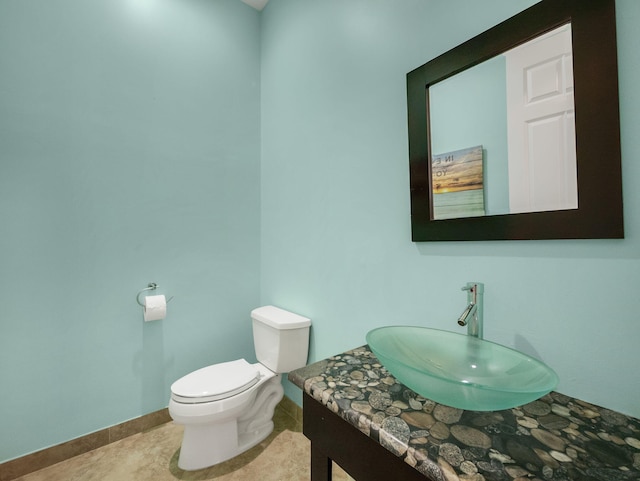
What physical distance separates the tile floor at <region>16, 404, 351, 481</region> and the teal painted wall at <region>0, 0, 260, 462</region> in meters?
0.15

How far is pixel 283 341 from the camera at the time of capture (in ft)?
5.28

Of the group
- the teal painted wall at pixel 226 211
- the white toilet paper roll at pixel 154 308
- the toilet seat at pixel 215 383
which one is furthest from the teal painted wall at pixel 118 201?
the toilet seat at pixel 215 383

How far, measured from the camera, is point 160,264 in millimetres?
1756

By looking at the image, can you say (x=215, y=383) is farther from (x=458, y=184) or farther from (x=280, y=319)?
(x=458, y=184)

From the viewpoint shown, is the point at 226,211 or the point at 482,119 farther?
the point at 226,211

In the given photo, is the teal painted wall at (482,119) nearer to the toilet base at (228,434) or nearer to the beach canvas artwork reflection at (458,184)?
the beach canvas artwork reflection at (458,184)

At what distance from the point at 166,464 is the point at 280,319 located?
3.04 ft

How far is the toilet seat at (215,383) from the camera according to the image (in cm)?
134

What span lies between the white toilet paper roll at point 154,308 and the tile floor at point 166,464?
2.37ft

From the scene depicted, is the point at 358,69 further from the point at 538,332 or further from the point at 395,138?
the point at 538,332

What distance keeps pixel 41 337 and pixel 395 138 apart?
2.03 meters

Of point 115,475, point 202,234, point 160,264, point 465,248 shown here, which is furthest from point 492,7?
point 115,475

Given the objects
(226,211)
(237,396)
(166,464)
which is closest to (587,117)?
(237,396)

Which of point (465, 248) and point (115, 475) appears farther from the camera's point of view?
point (115, 475)
